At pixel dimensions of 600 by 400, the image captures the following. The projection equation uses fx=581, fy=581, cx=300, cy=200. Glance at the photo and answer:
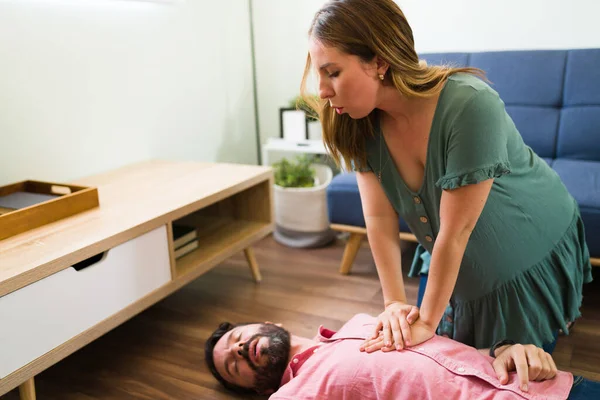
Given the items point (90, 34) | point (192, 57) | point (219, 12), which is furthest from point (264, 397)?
point (219, 12)

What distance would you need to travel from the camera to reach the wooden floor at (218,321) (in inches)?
67.2

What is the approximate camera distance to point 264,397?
163cm

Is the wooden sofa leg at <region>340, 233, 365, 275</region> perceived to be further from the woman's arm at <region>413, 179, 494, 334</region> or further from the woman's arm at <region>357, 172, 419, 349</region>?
the woman's arm at <region>413, 179, 494, 334</region>

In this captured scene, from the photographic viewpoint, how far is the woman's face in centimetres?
105

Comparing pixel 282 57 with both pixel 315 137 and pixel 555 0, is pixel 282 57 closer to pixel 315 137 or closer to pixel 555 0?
pixel 315 137

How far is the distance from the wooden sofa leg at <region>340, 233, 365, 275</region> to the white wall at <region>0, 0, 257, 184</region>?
2.89 ft

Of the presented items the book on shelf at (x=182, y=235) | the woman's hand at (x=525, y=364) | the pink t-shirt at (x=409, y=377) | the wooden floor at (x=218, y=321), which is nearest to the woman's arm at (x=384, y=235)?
the pink t-shirt at (x=409, y=377)

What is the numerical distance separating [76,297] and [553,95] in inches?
76.8

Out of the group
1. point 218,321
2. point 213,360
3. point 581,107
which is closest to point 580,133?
point 581,107

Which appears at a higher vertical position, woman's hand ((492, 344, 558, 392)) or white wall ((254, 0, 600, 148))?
white wall ((254, 0, 600, 148))

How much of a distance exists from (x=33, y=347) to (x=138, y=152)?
3.98 ft

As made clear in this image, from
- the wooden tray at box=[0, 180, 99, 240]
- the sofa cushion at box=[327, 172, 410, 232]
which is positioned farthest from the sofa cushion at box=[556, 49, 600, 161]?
the wooden tray at box=[0, 180, 99, 240]

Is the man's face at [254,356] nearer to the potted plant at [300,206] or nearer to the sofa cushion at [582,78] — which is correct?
the potted plant at [300,206]

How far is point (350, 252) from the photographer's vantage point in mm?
2416
